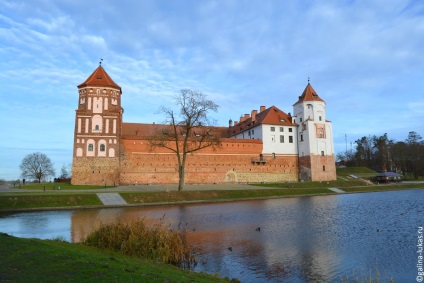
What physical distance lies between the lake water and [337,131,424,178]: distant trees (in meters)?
66.5

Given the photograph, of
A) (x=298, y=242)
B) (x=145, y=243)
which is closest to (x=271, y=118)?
(x=298, y=242)

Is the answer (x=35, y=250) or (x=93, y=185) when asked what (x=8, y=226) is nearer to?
(x=35, y=250)

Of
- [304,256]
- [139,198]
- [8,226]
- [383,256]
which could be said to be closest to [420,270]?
[383,256]

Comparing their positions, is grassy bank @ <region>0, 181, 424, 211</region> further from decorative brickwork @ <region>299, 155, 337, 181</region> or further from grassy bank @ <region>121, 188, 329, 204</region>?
decorative brickwork @ <region>299, 155, 337, 181</region>

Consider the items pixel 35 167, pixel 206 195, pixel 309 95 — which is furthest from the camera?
A: pixel 35 167

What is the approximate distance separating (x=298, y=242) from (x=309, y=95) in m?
50.3

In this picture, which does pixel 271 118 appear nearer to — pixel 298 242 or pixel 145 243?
pixel 298 242

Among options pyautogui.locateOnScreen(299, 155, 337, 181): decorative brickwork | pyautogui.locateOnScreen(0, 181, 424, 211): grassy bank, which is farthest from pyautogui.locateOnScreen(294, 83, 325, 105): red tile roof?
pyautogui.locateOnScreen(0, 181, 424, 211): grassy bank

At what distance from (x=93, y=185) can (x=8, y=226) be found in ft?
86.5

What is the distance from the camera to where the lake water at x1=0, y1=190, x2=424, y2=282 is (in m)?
9.57

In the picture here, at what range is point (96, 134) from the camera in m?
46.6

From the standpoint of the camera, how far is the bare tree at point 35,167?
81613mm

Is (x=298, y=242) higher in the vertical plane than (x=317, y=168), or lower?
lower

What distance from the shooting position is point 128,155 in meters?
48.4
